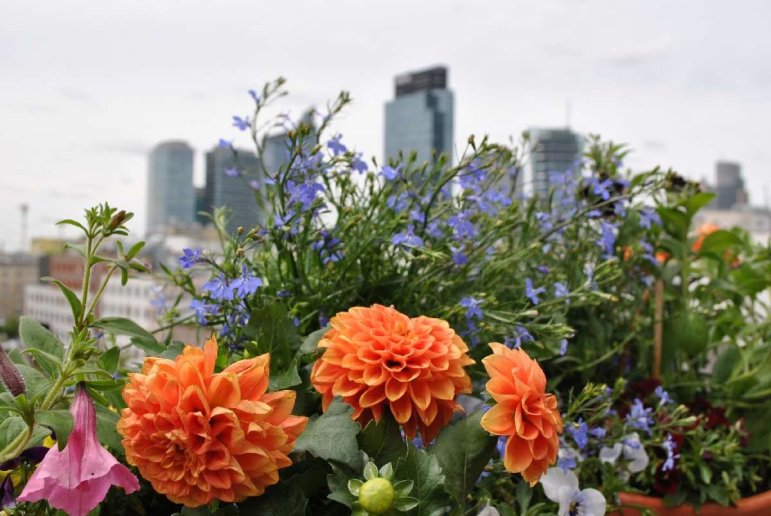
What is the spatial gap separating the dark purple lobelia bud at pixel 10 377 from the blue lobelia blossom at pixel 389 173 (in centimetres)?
41

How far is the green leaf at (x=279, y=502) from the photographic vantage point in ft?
1.67

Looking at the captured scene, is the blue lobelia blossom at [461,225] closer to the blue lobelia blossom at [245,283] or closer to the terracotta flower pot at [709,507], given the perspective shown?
the blue lobelia blossom at [245,283]

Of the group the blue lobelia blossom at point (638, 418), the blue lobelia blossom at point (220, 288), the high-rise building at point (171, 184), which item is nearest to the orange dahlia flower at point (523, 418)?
the blue lobelia blossom at point (220, 288)

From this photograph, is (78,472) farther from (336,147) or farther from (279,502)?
(336,147)

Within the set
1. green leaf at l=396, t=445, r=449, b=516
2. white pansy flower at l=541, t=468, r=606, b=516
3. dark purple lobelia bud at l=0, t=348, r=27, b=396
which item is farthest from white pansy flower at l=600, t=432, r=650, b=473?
dark purple lobelia bud at l=0, t=348, r=27, b=396

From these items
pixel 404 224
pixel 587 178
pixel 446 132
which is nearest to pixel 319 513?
pixel 404 224

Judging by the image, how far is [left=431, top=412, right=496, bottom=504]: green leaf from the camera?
1.77ft

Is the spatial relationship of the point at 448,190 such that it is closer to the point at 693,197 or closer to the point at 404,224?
the point at 404,224

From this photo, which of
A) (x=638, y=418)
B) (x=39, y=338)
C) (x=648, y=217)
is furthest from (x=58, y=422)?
(x=648, y=217)

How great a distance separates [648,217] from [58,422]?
2.55 feet

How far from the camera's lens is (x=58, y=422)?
17.9 inches

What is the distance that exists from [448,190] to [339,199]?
133mm

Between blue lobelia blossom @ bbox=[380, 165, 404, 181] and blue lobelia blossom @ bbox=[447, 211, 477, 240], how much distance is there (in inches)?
3.2

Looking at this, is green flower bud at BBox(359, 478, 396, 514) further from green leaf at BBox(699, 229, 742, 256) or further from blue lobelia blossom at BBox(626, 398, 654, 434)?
green leaf at BBox(699, 229, 742, 256)
